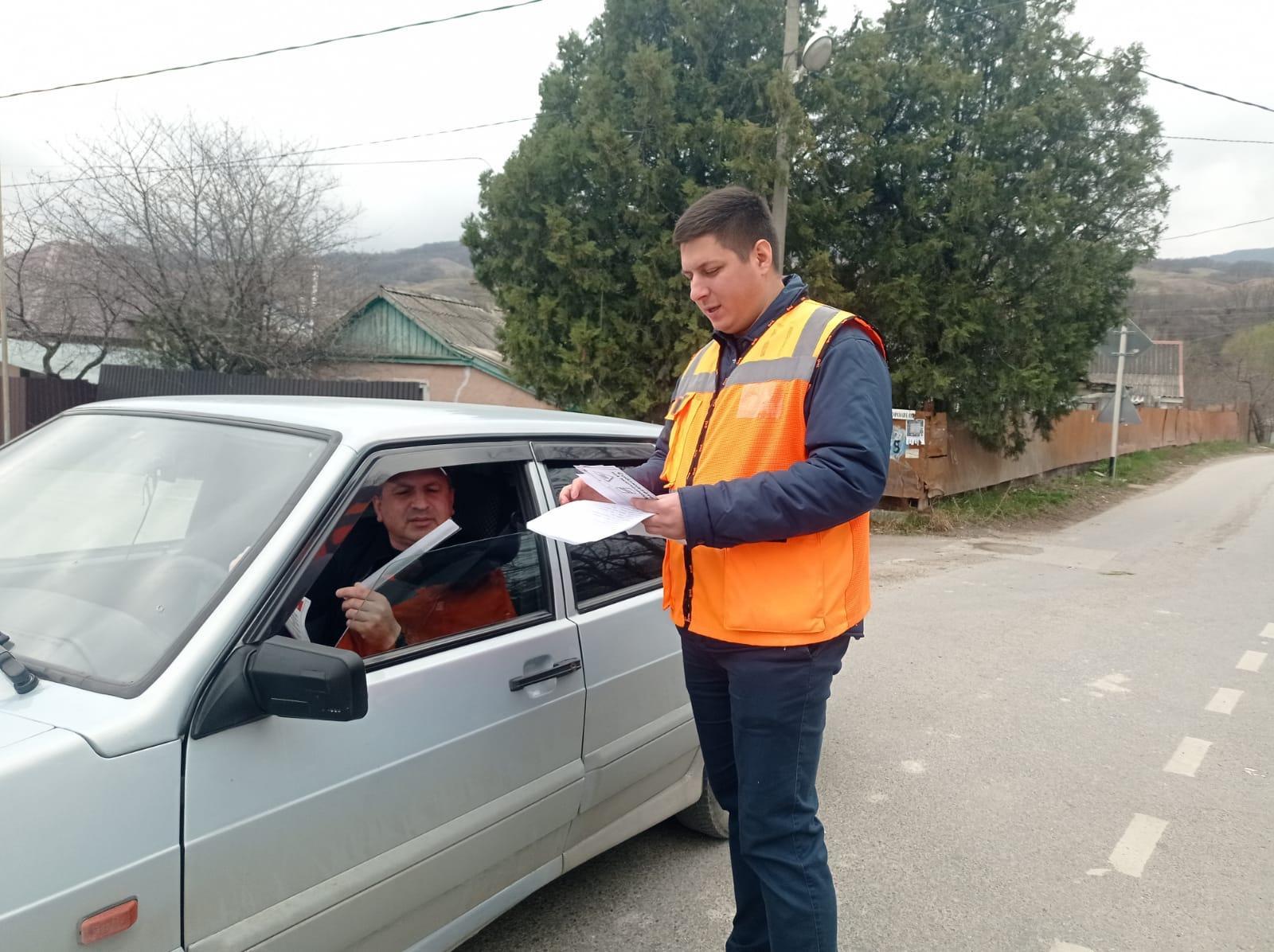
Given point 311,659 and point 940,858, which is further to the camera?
point 940,858

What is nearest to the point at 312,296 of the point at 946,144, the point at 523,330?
the point at 523,330

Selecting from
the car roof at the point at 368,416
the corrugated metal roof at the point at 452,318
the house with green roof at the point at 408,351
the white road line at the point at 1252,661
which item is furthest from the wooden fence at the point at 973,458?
the house with green roof at the point at 408,351

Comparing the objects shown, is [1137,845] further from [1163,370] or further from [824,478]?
[1163,370]

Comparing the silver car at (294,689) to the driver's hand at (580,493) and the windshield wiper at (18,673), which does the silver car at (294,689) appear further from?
the driver's hand at (580,493)

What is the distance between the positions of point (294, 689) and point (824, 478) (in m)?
1.13

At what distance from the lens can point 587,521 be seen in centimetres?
193

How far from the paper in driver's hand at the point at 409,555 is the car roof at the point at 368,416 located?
26 cm

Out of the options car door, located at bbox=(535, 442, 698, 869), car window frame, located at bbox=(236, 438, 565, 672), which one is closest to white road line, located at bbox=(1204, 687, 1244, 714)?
car door, located at bbox=(535, 442, 698, 869)

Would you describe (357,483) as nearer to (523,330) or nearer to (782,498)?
(782,498)

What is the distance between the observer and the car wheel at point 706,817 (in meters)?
3.40

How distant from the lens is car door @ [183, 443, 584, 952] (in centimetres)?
170

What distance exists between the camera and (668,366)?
39.0 feet

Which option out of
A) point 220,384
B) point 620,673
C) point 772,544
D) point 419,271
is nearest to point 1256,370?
point 419,271

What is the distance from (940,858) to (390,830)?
7.79ft
